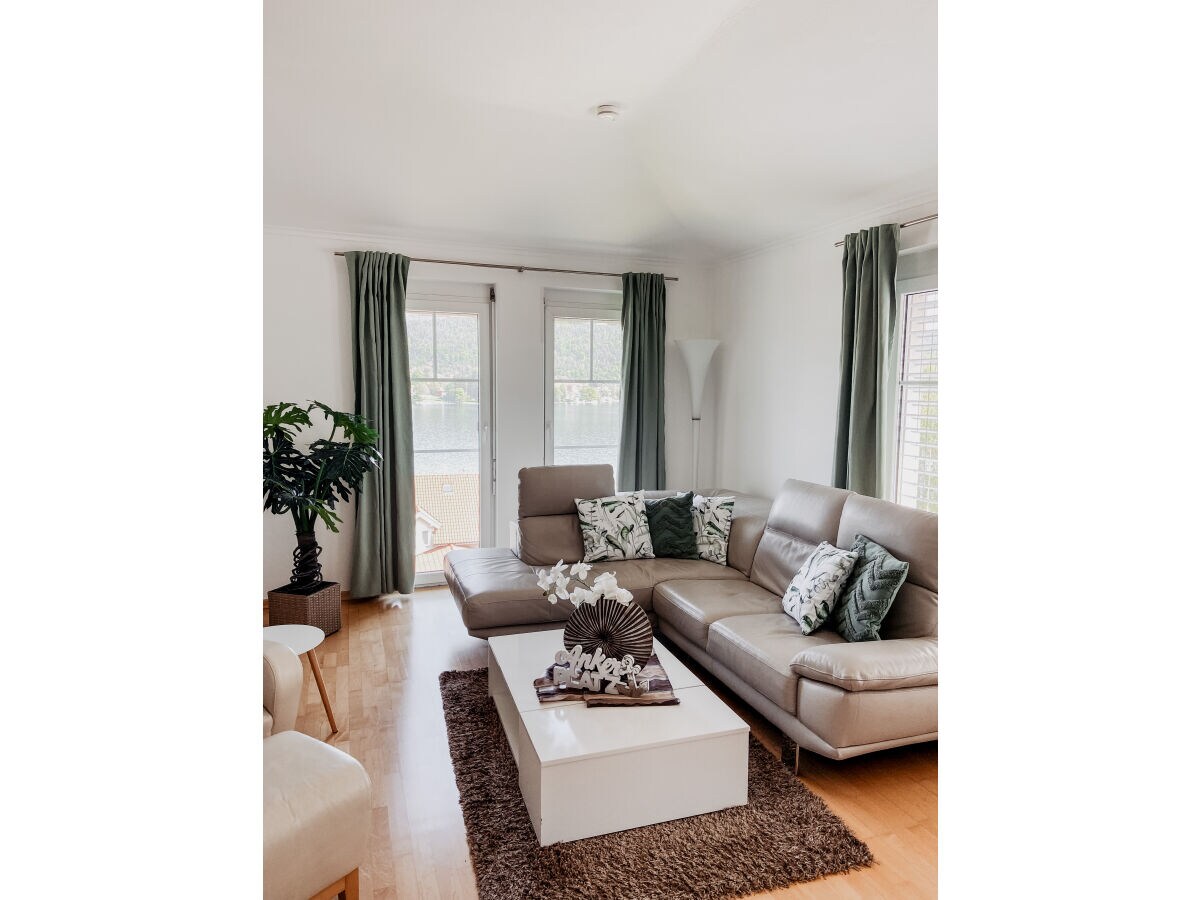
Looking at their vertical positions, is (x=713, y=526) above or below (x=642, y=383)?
below

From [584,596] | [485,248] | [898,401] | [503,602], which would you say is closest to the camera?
[584,596]

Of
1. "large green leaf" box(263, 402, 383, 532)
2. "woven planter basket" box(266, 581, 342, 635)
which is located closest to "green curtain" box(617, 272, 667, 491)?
"large green leaf" box(263, 402, 383, 532)

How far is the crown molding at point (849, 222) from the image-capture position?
3.23 metres

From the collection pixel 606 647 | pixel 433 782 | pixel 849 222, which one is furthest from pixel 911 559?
pixel 849 222

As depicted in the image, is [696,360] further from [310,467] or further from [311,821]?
[311,821]

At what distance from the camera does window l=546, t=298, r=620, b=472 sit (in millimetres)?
4789

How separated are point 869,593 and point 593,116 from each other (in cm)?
277

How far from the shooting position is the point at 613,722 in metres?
2.10

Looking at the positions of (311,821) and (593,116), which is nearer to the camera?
(311,821)

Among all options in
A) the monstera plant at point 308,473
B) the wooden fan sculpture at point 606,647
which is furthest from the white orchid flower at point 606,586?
the monstera plant at point 308,473

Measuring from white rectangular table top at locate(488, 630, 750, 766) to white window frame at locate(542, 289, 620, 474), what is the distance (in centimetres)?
248
